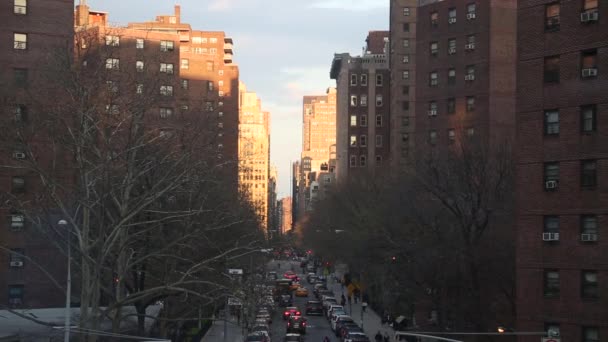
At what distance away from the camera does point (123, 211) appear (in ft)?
84.7

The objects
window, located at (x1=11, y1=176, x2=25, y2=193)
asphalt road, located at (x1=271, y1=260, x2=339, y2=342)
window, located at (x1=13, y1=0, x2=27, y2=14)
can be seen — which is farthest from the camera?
asphalt road, located at (x1=271, y1=260, x2=339, y2=342)

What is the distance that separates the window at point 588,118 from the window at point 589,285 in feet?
17.6

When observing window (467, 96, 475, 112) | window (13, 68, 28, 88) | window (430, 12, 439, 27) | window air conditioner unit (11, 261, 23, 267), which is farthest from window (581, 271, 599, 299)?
window (430, 12, 439, 27)

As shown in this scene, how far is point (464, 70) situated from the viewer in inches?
2635

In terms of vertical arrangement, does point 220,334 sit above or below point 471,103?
below

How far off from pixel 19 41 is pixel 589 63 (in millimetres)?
29220

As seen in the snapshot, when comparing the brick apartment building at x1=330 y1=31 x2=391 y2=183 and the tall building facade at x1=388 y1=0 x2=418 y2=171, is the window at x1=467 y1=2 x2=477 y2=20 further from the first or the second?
the brick apartment building at x1=330 y1=31 x2=391 y2=183

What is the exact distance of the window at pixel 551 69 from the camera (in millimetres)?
33062

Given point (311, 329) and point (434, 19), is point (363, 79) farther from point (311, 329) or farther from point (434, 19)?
point (311, 329)

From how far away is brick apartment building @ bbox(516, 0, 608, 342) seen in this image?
3148cm

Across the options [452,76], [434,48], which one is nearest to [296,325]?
[452,76]

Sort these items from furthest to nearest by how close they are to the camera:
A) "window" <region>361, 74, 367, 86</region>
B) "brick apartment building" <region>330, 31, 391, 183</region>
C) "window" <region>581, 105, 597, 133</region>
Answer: "window" <region>361, 74, 367, 86</region>, "brick apartment building" <region>330, 31, 391, 183</region>, "window" <region>581, 105, 597, 133</region>

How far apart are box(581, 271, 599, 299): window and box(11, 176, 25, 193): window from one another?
28549 mm

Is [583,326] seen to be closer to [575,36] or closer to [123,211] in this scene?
[575,36]
